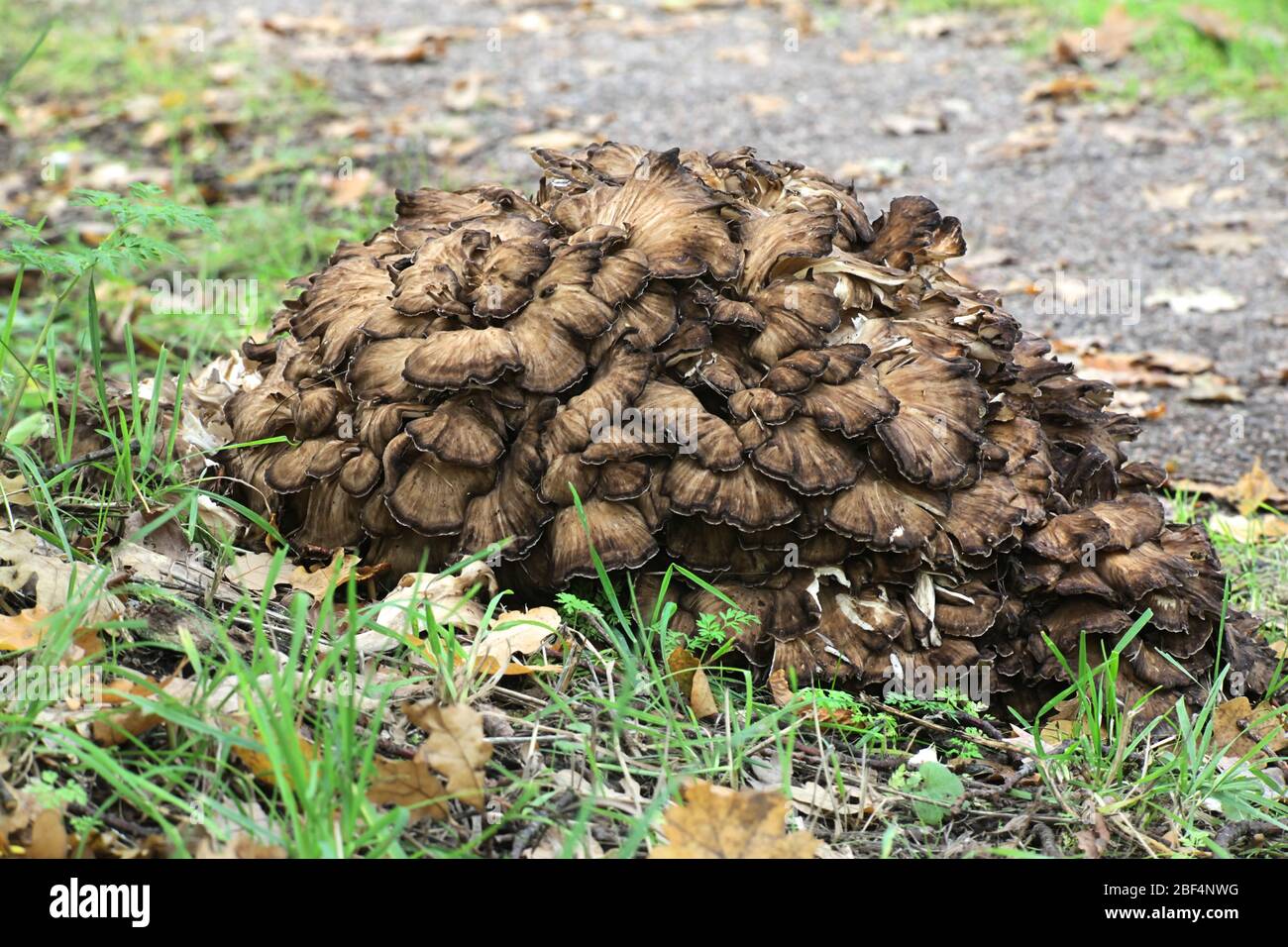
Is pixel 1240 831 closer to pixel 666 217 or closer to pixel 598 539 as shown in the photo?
pixel 598 539

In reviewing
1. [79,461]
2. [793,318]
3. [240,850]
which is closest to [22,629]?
[79,461]

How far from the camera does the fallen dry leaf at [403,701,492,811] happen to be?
2.71m

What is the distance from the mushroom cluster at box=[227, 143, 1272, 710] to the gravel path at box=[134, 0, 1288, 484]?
264cm

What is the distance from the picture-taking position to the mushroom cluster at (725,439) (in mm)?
3402

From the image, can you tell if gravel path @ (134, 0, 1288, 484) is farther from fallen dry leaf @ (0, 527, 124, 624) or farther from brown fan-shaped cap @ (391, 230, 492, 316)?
fallen dry leaf @ (0, 527, 124, 624)

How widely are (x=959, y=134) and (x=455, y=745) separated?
29.5ft

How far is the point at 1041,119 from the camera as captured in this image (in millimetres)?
10703

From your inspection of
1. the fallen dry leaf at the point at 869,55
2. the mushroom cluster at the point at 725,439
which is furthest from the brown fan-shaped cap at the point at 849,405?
the fallen dry leaf at the point at 869,55

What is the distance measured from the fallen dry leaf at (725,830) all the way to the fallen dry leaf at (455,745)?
46cm

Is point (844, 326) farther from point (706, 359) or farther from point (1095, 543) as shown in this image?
point (1095, 543)

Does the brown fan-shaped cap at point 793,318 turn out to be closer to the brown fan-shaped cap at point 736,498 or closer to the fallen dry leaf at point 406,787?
the brown fan-shaped cap at point 736,498

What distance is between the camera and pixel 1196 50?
11500mm

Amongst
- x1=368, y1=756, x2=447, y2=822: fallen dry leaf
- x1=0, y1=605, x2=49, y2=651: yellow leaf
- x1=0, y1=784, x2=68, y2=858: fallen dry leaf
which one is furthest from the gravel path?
x1=0, y1=784, x2=68, y2=858: fallen dry leaf

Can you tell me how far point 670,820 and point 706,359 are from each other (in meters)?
1.50
